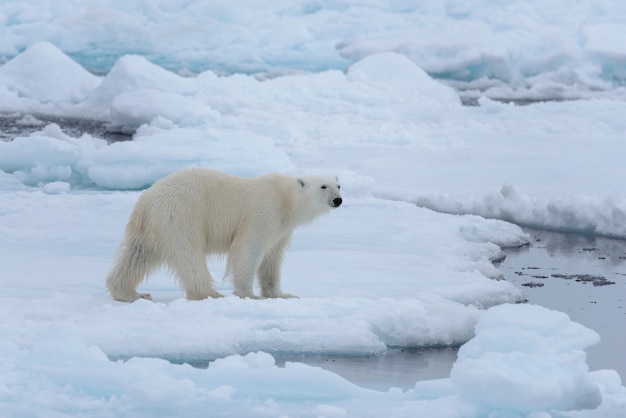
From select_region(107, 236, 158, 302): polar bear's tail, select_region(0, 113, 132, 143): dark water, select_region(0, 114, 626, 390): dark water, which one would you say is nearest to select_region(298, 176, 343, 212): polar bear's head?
select_region(107, 236, 158, 302): polar bear's tail

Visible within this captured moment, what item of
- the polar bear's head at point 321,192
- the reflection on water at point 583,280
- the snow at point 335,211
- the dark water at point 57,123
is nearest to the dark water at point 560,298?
the reflection on water at point 583,280

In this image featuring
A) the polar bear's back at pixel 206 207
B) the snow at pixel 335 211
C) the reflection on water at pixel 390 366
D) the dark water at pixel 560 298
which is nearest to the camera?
the snow at pixel 335 211

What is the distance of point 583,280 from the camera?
20.3 ft

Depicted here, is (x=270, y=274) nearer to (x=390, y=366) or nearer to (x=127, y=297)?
(x=127, y=297)

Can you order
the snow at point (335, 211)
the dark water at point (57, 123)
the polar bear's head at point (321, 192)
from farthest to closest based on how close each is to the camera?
the dark water at point (57, 123) < the polar bear's head at point (321, 192) < the snow at point (335, 211)

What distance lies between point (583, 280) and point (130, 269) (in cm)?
305

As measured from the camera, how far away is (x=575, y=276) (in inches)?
248

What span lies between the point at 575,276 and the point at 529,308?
2728 millimetres

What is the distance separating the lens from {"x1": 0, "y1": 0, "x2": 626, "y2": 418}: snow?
3.36 meters

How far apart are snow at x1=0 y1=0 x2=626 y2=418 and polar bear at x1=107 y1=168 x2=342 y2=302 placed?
0.22 m

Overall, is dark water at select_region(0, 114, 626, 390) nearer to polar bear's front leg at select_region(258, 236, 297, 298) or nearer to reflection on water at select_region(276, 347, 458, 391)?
reflection on water at select_region(276, 347, 458, 391)

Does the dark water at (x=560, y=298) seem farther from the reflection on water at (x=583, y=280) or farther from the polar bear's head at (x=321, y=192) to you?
the polar bear's head at (x=321, y=192)

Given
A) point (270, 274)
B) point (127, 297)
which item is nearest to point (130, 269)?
point (127, 297)

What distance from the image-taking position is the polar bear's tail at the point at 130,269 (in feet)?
15.4
